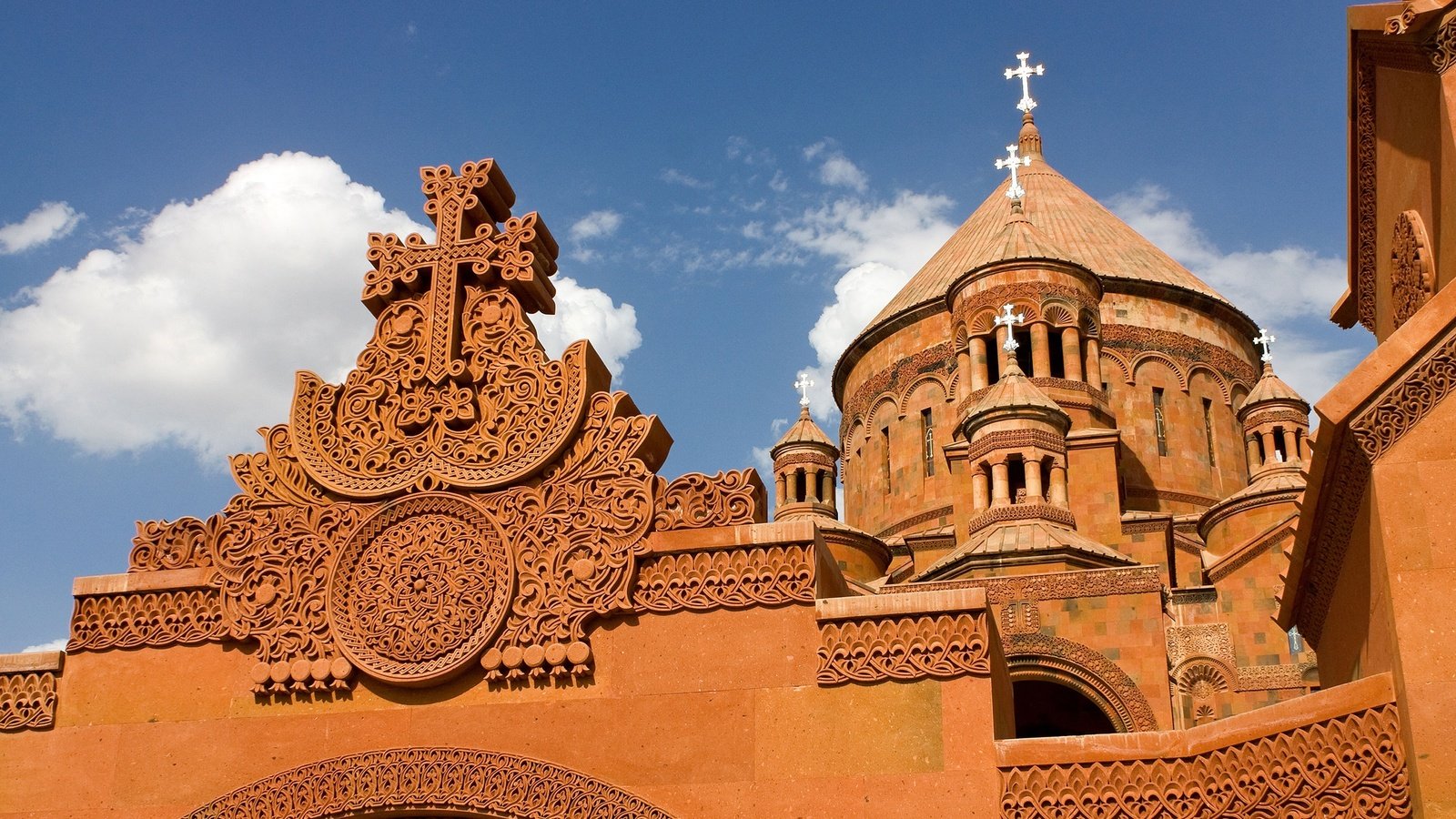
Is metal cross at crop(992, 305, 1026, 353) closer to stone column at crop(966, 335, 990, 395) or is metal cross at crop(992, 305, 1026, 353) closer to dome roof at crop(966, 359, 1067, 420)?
stone column at crop(966, 335, 990, 395)

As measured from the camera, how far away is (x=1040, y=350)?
102 feet

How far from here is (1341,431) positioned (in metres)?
5.81

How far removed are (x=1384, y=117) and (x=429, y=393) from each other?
18.1ft

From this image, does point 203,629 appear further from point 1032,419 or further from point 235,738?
point 1032,419

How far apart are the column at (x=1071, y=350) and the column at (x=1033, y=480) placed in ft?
20.6

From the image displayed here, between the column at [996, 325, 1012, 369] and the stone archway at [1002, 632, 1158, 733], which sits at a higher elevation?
the column at [996, 325, 1012, 369]

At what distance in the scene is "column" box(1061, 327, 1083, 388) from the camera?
31234 mm

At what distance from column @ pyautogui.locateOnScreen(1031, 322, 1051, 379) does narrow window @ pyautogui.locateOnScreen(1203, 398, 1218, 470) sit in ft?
22.8

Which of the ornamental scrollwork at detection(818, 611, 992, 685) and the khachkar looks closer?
the ornamental scrollwork at detection(818, 611, 992, 685)

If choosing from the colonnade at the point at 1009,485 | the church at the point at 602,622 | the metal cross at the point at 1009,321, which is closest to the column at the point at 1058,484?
the colonnade at the point at 1009,485

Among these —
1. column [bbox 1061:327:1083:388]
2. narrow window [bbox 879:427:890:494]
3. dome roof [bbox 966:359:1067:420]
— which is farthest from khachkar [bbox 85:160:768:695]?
narrow window [bbox 879:427:890:494]

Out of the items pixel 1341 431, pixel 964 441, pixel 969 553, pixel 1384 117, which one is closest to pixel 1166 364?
pixel 964 441

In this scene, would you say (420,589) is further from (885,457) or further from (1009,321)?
(885,457)

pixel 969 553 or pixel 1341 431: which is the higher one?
pixel 969 553
